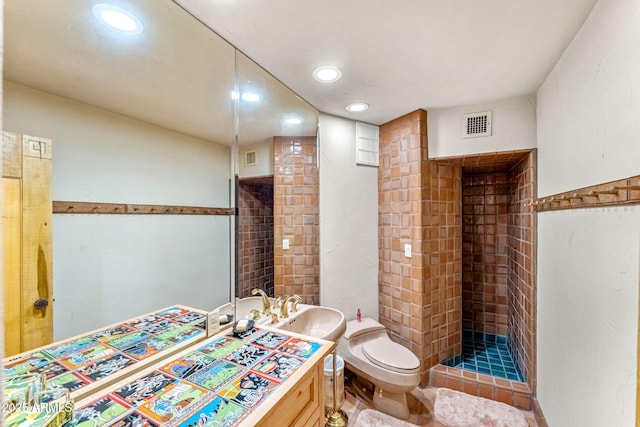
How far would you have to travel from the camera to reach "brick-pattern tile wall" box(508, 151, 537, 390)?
6.34ft

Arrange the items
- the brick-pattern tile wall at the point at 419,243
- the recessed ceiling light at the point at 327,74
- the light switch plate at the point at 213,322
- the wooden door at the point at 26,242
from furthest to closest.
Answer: the brick-pattern tile wall at the point at 419,243, the recessed ceiling light at the point at 327,74, the light switch plate at the point at 213,322, the wooden door at the point at 26,242

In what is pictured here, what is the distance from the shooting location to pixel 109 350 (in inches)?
40.7

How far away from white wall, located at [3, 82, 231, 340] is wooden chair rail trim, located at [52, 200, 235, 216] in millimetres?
17

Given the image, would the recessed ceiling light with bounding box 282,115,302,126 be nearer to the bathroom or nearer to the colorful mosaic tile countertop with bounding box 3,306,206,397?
the bathroom

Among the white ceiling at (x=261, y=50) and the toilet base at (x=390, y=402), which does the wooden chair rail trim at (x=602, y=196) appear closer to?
the white ceiling at (x=261, y=50)

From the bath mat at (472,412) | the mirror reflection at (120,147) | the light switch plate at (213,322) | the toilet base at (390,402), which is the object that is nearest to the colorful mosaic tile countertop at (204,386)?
the light switch plate at (213,322)

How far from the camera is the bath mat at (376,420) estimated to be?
1870mm

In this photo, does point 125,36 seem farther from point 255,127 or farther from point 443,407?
point 443,407

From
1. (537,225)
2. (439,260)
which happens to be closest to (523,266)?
(537,225)

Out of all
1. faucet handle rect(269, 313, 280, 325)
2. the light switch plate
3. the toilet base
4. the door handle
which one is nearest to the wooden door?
the door handle

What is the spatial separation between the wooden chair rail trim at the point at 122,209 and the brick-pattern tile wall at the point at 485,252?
9.09 ft

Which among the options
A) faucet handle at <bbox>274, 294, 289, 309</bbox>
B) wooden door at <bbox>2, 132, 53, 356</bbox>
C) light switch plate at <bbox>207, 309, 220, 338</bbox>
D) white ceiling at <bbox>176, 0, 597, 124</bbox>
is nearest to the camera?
wooden door at <bbox>2, 132, 53, 356</bbox>

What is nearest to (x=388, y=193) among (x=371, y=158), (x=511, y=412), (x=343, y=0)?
(x=371, y=158)

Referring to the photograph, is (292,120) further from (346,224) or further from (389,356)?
(389,356)
